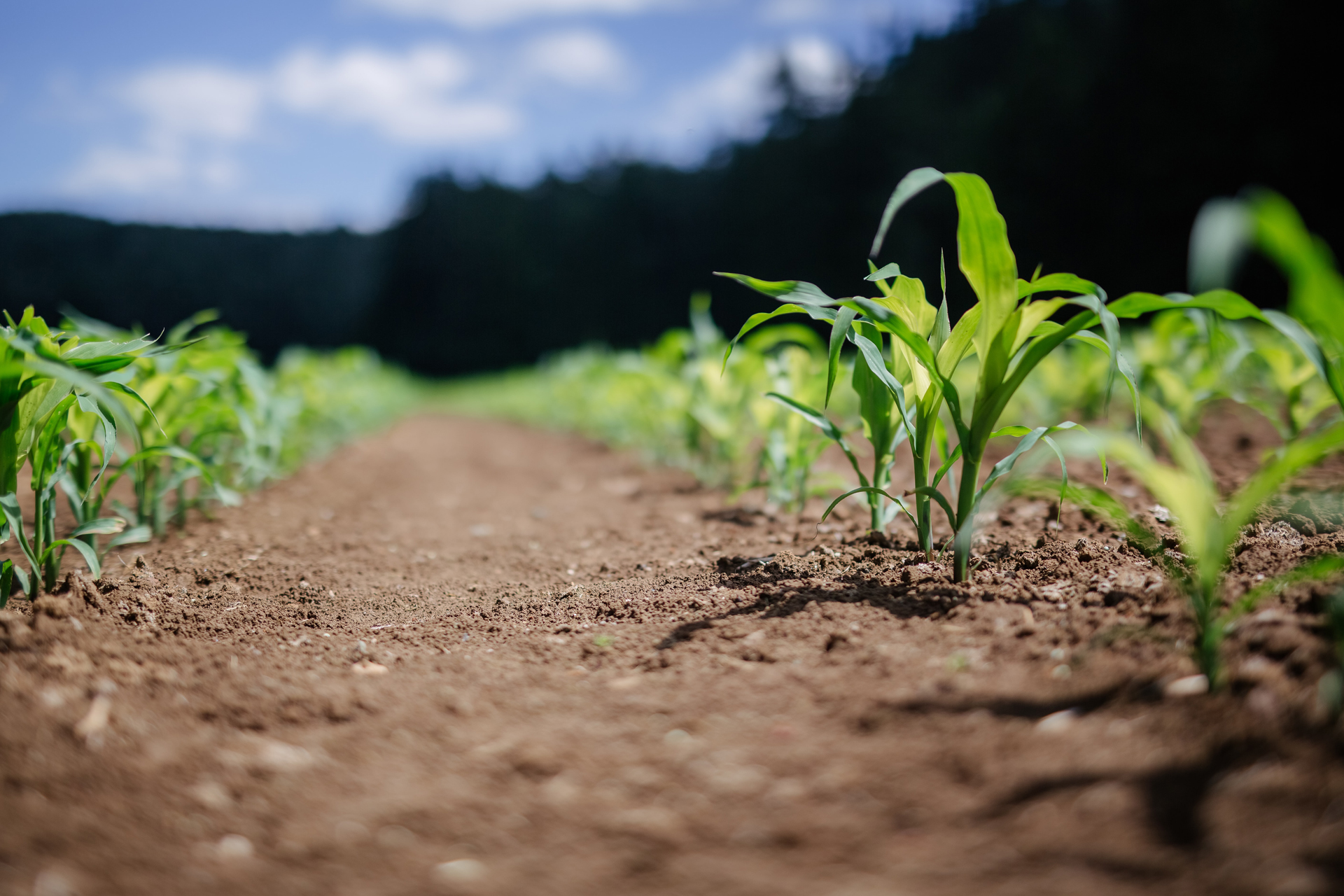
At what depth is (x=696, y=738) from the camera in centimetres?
89

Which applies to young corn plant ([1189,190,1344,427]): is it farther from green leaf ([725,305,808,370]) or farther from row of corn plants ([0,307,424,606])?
row of corn plants ([0,307,424,606])

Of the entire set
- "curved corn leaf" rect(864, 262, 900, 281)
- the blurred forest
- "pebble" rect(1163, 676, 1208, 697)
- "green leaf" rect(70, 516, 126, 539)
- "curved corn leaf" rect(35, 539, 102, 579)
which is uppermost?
the blurred forest

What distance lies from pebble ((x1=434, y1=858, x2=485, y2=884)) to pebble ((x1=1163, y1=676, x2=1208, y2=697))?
2.62 ft

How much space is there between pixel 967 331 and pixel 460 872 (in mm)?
1111

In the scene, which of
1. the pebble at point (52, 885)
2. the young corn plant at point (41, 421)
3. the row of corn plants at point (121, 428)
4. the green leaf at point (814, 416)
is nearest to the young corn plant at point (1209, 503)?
the green leaf at point (814, 416)

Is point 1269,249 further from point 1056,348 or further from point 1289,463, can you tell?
point 1056,348

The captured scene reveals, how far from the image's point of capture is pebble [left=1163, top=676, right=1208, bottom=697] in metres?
0.82

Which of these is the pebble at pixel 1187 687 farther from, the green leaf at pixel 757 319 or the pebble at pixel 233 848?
the pebble at pixel 233 848

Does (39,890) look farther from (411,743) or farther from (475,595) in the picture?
(475,595)

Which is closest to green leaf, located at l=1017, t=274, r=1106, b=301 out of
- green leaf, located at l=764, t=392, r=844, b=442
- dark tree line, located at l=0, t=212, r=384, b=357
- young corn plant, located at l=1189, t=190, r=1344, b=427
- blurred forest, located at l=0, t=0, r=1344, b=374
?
young corn plant, located at l=1189, t=190, r=1344, b=427

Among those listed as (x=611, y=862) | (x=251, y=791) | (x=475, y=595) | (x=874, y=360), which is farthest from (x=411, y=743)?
(x=874, y=360)

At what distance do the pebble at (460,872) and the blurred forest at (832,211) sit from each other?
2.47 meters

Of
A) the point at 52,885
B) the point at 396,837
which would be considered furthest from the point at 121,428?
the point at 396,837

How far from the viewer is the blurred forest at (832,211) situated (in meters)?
9.62
